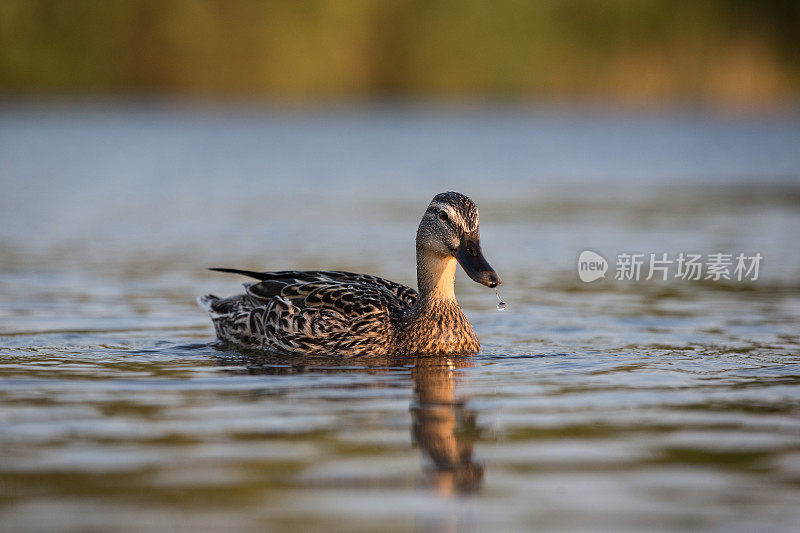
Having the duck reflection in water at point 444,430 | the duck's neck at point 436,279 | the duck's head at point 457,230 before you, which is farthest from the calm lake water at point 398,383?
the duck's head at point 457,230

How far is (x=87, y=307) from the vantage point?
37.6 feet

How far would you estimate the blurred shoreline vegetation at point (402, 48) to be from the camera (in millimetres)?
62219

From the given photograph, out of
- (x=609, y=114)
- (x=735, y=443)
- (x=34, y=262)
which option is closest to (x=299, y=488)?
(x=735, y=443)

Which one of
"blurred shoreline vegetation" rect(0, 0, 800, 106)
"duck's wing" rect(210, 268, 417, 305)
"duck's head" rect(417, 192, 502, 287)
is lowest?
"duck's wing" rect(210, 268, 417, 305)

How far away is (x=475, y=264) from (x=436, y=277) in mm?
582


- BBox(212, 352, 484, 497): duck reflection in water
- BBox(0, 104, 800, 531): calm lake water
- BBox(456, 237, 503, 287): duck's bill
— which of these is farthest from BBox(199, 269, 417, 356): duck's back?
BBox(456, 237, 503, 287): duck's bill

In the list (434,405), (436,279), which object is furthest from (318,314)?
(434,405)

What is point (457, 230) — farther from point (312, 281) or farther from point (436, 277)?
point (312, 281)

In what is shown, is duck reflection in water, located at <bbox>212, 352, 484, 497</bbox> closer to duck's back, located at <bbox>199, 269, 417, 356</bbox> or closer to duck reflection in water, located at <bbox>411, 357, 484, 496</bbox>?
duck reflection in water, located at <bbox>411, 357, 484, 496</bbox>

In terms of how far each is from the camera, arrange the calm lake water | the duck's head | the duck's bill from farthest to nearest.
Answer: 1. the duck's head
2. the duck's bill
3. the calm lake water

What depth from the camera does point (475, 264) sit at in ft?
29.7

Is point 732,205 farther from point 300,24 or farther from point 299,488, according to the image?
point 300,24

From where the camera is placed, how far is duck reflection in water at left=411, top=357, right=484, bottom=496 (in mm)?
5742

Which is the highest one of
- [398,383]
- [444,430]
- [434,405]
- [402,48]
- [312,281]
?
[402,48]
